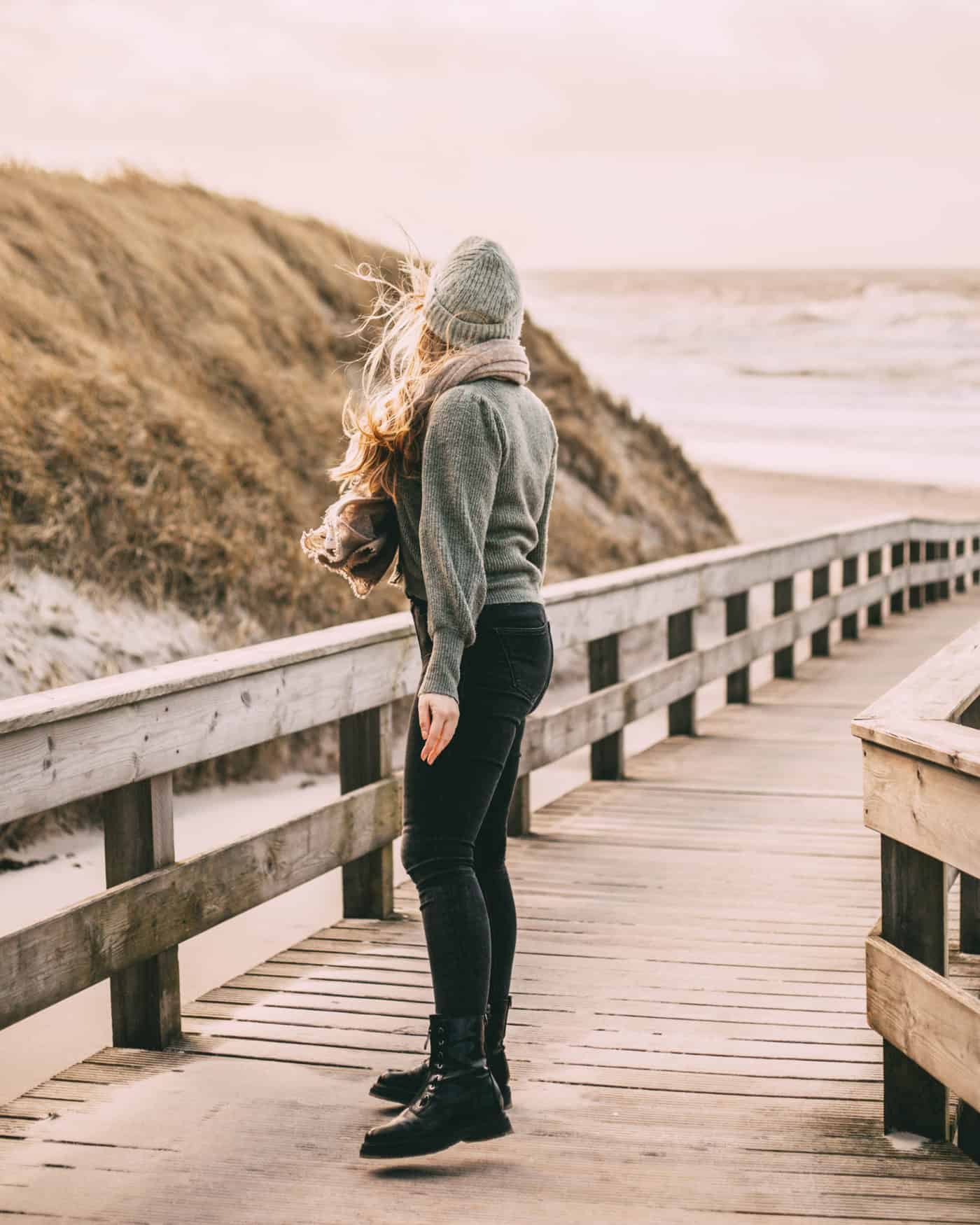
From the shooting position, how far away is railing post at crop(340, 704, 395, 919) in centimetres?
450

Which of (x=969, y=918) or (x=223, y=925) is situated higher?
(x=969, y=918)

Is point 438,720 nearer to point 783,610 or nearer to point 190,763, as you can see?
point 190,763

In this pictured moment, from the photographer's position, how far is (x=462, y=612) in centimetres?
283

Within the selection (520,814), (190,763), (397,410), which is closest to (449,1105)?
(190,763)

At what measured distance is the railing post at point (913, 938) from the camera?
2.94m

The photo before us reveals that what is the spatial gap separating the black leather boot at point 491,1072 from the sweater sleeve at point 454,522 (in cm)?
79

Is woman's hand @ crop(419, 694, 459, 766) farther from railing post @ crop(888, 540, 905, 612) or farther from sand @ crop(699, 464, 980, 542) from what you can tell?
sand @ crop(699, 464, 980, 542)

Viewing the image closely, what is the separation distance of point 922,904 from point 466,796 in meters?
0.92

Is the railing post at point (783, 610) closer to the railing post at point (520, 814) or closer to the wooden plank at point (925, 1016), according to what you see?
the railing post at point (520, 814)

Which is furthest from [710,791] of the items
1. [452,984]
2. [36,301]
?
[36,301]

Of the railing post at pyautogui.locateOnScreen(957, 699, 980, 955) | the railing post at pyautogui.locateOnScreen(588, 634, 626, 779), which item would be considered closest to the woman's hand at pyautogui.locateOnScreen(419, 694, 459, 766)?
the railing post at pyautogui.locateOnScreen(957, 699, 980, 955)

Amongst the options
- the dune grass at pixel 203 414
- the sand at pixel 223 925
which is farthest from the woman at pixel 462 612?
the dune grass at pixel 203 414

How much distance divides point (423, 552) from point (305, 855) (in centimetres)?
154

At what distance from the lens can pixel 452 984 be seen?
2.96m
